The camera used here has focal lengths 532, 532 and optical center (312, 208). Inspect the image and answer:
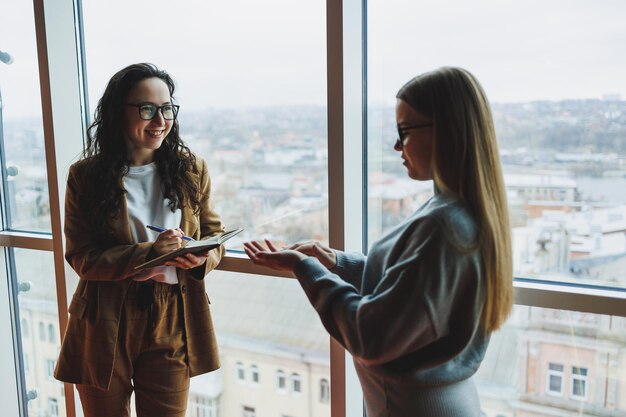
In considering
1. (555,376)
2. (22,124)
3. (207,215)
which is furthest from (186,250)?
(22,124)

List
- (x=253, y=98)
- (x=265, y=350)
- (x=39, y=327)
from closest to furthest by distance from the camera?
(x=253, y=98), (x=265, y=350), (x=39, y=327)

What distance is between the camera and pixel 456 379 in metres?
1.32

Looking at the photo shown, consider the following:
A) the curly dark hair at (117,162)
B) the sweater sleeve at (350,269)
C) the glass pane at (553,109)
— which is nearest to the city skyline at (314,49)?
the glass pane at (553,109)

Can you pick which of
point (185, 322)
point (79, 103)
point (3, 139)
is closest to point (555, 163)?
point (185, 322)

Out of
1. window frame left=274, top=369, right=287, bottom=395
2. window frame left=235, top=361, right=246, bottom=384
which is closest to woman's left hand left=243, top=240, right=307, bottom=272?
window frame left=274, top=369, right=287, bottom=395

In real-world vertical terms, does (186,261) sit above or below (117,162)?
below

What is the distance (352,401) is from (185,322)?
75cm

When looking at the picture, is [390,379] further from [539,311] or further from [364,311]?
[539,311]

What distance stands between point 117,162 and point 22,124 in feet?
4.17

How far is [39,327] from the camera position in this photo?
2975mm

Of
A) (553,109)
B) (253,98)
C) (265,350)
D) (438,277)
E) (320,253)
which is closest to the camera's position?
(438,277)

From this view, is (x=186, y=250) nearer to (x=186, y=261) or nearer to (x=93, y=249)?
(x=186, y=261)

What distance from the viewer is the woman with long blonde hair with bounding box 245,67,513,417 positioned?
1.20m

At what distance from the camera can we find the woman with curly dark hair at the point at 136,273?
189 centimetres
